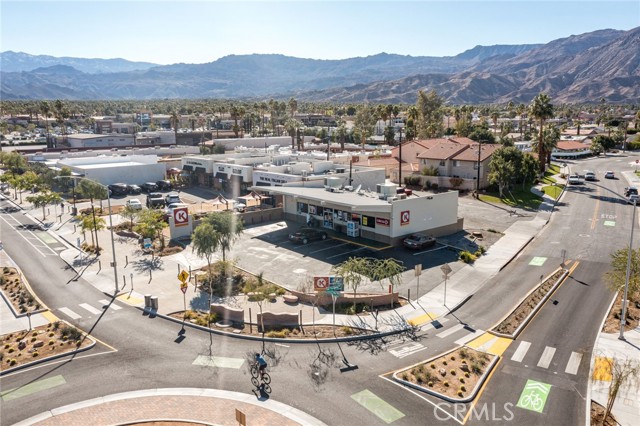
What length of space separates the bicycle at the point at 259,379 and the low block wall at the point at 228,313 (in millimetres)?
6438

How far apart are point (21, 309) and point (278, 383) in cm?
2018

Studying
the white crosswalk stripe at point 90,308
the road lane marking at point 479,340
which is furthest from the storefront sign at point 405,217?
the white crosswalk stripe at point 90,308

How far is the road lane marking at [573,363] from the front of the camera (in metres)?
22.9

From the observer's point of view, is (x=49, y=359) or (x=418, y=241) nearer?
(x=49, y=359)

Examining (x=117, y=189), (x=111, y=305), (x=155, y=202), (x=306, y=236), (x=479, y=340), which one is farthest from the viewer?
(x=117, y=189)

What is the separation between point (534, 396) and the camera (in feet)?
68.1

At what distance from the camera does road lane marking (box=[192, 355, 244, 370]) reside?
77.4 feet

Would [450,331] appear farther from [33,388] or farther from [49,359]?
[49,359]

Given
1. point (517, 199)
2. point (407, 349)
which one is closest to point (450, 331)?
point (407, 349)

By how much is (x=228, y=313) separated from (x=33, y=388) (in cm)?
1080

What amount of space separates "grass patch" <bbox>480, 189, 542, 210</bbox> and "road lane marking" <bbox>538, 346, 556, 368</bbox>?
3975 cm

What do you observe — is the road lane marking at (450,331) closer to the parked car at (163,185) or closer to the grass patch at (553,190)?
the grass patch at (553,190)

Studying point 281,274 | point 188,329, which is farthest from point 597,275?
point 188,329

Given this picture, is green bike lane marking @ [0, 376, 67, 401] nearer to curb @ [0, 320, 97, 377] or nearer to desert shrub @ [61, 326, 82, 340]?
curb @ [0, 320, 97, 377]
